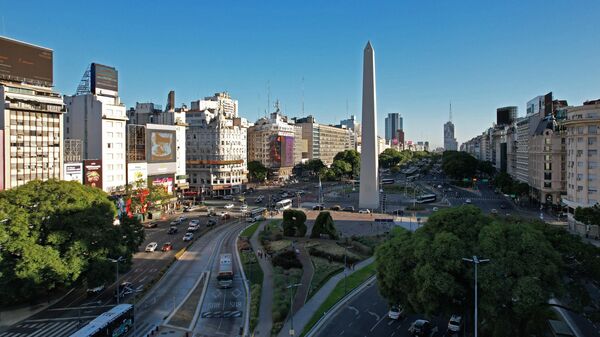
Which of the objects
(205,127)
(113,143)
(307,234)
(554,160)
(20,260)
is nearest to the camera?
(20,260)

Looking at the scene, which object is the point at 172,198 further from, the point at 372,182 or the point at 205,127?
the point at 372,182

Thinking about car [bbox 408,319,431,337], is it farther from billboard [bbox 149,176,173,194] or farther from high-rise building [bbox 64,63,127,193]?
billboard [bbox 149,176,173,194]

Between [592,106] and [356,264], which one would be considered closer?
[356,264]

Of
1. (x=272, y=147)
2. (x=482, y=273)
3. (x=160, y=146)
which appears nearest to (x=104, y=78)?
(x=160, y=146)

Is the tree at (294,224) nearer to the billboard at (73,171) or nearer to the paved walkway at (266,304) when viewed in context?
the paved walkway at (266,304)

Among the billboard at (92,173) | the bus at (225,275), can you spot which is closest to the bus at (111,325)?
the bus at (225,275)

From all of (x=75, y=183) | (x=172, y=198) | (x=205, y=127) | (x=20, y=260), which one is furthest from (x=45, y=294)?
(x=205, y=127)

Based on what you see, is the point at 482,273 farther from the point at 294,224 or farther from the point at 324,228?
the point at 294,224

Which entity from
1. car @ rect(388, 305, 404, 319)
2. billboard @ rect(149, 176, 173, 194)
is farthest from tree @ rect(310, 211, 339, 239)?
billboard @ rect(149, 176, 173, 194)
